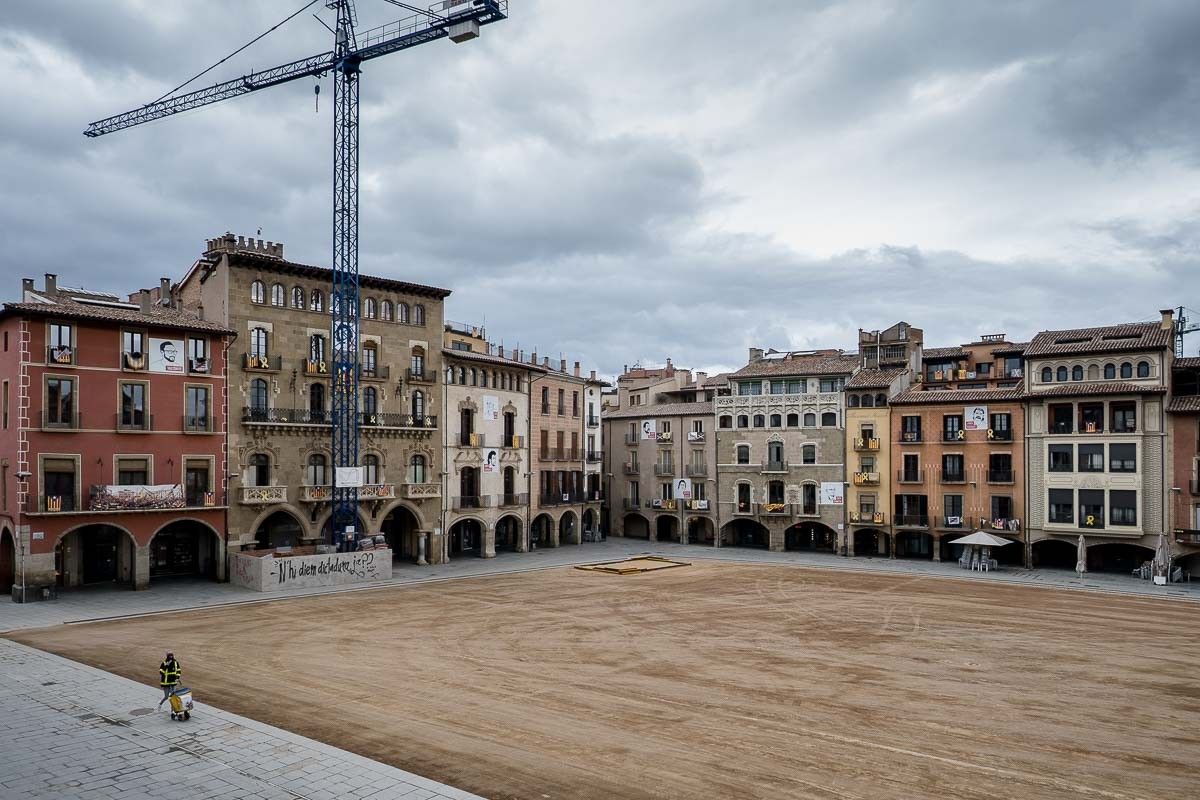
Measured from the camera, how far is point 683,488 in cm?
7869

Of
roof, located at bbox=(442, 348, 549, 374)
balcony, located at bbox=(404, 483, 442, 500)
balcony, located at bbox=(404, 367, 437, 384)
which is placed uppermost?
roof, located at bbox=(442, 348, 549, 374)

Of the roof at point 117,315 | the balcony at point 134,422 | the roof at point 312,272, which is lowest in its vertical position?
the balcony at point 134,422

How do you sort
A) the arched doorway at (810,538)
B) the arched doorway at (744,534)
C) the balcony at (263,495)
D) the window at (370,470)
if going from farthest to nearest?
the arched doorway at (744,534) < the arched doorway at (810,538) < the window at (370,470) < the balcony at (263,495)

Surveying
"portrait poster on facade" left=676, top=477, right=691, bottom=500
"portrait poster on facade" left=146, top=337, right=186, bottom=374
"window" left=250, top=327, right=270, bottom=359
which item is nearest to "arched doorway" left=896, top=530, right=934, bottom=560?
"portrait poster on facade" left=676, top=477, right=691, bottom=500

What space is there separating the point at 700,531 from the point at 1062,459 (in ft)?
111

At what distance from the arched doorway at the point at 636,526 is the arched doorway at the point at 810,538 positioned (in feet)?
52.2

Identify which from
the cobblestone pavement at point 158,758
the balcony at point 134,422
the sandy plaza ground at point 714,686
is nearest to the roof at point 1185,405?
the sandy plaza ground at point 714,686

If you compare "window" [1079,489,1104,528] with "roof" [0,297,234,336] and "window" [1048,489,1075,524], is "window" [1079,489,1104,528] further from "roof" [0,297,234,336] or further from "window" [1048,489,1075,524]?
"roof" [0,297,234,336]

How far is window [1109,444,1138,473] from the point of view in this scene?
55.1 metres

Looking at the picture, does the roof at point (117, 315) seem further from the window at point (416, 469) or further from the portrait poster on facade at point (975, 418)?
the portrait poster on facade at point (975, 418)

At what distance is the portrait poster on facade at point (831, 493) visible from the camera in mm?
69312

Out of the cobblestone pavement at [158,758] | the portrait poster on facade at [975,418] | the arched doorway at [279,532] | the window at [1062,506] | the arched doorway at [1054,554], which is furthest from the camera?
the portrait poster on facade at [975,418]

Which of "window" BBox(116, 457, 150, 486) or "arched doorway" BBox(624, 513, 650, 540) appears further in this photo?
"arched doorway" BBox(624, 513, 650, 540)

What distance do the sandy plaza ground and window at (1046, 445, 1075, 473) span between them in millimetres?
14152
